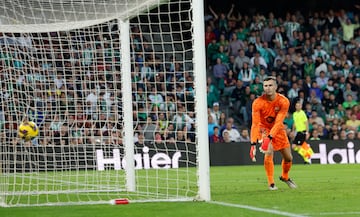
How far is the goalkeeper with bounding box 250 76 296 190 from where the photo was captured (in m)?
14.0

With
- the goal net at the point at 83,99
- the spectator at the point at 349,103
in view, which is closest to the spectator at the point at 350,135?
the spectator at the point at 349,103

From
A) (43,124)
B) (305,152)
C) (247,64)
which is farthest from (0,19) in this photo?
(247,64)

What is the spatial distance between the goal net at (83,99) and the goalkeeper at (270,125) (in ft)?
3.90

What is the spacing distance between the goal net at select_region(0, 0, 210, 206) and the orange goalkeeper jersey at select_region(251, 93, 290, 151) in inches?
46.2

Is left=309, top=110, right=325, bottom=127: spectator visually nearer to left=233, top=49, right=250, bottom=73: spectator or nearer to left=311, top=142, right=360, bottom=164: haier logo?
left=311, top=142, right=360, bottom=164: haier logo

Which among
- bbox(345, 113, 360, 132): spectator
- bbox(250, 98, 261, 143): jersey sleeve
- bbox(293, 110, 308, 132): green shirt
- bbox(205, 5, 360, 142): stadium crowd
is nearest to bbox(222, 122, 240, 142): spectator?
bbox(205, 5, 360, 142): stadium crowd

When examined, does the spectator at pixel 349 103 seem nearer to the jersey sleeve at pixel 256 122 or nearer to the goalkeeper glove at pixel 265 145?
the jersey sleeve at pixel 256 122

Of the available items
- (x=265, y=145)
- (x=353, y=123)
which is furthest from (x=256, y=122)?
(x=353, y=123)

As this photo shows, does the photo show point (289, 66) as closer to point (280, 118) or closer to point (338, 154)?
point (338, 154)

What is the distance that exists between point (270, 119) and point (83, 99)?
174 inches

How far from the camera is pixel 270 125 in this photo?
14.4 m

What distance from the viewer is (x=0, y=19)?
13.6 m

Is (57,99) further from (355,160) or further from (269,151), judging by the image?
(355,160)

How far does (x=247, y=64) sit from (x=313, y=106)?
2504 mm
